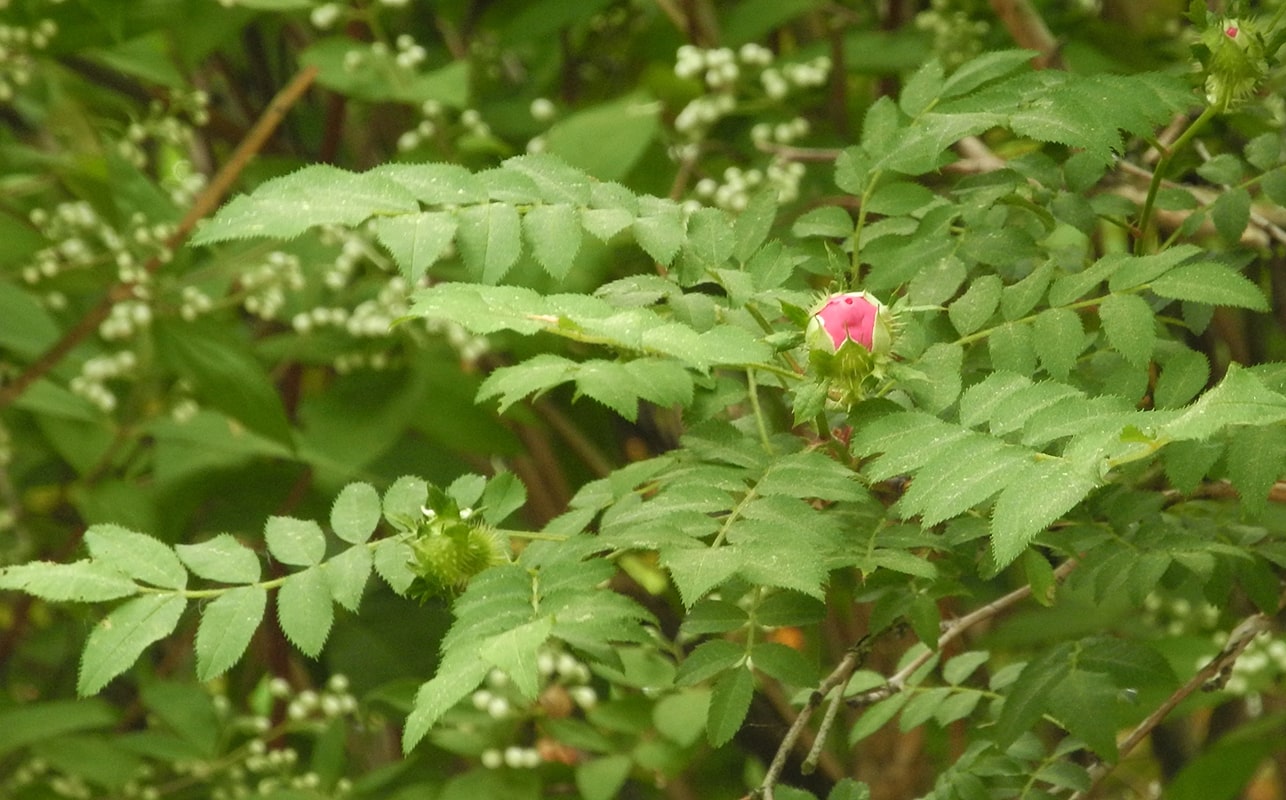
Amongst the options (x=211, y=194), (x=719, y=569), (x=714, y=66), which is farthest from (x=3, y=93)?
(x=719, y=569)

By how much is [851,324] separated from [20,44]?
0.97m

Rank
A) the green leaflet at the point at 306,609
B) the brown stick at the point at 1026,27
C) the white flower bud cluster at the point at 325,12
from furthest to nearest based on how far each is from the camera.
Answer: the white flower bud cluster at the point at 325,12 → the brown stick at the point at 1026,27 → the green leaflet at the point at 306,609

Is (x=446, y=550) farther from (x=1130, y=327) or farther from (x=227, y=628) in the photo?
(x=1130, y=327)

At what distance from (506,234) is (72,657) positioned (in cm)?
118

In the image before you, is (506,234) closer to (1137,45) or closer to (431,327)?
(431,327)

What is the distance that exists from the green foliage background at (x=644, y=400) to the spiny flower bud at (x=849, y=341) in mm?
12

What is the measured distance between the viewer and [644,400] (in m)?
1.21

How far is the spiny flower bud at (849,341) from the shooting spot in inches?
22.6

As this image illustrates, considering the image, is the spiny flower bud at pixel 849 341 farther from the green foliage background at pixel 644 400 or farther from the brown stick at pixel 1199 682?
the brown stick at pixel 1199 682

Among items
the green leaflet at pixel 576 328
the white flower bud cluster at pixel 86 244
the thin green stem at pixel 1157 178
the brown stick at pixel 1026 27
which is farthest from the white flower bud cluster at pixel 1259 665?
the white flower bud cluster at pixel 86 244

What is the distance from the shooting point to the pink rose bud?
57 cm

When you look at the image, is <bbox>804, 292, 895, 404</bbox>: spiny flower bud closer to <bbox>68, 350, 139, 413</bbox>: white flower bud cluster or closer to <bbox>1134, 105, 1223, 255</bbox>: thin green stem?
<bbox>1134, 105, 1223, 255</bbox>: thin green stem

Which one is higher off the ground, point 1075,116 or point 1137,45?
point 1075,116

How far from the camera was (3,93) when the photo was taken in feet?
4.00
